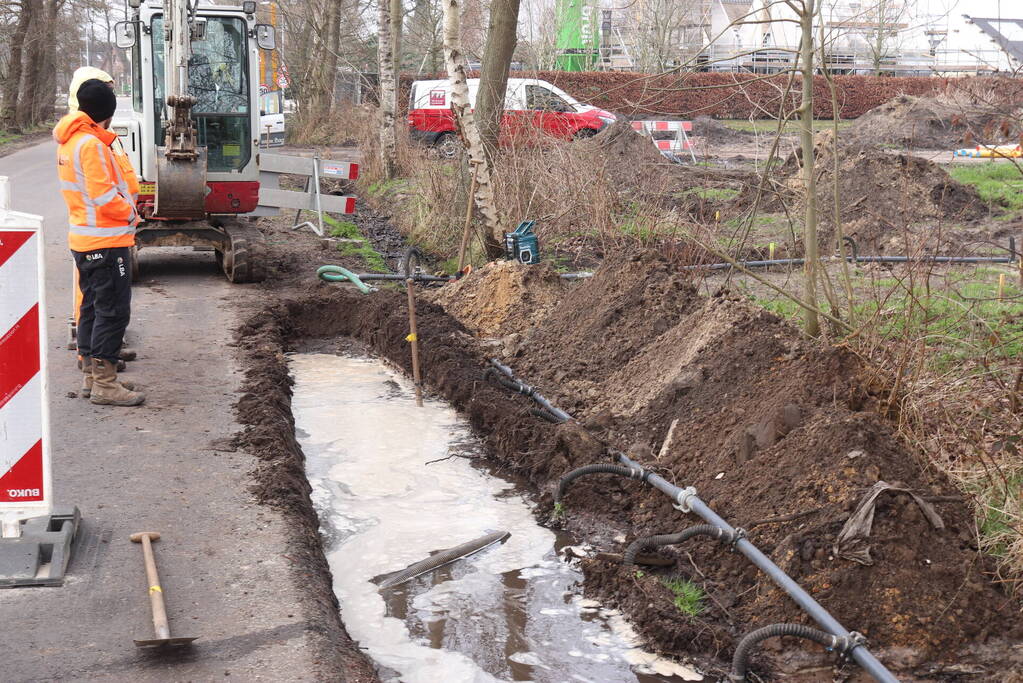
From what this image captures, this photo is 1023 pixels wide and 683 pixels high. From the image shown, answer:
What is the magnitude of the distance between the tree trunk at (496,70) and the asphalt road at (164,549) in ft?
19.6

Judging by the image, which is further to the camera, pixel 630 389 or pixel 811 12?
pixel 630 389

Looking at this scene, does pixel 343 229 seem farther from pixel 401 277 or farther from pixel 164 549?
pixel 164 549

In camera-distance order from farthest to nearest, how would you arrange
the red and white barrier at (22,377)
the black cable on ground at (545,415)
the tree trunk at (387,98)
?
the tree trunk at (387,98) → the black cable on ground at (545,415) → the red and white barrier at (22,377)

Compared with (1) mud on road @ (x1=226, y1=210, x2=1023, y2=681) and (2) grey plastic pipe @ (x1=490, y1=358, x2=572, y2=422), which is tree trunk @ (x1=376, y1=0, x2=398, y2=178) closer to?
(1) mud on road @ (x1=226, y1=210, x2=1023, y2=681)

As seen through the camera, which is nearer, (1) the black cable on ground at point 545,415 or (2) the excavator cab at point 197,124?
(1) the black cable on ground at point 545,415

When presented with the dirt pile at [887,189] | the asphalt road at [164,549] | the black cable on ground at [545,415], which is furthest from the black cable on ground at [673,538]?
the dirt pile at [887,189]

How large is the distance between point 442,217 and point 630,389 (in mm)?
7451

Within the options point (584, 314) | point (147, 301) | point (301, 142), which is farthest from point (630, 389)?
point (301, 142)

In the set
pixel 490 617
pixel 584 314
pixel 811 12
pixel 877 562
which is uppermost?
pixel 811 12

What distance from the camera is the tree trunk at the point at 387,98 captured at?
70.1ft

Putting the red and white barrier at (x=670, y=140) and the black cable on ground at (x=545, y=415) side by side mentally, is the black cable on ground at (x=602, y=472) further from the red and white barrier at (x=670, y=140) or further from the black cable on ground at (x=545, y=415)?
the red and white barrier at (x=670, y=140)

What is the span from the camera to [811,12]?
672cm

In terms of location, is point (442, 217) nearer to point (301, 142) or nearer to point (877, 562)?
point (877, 562)

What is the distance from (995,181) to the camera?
20.8 m
